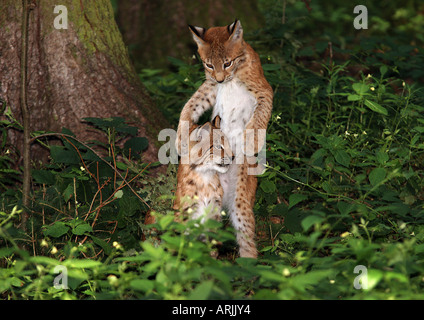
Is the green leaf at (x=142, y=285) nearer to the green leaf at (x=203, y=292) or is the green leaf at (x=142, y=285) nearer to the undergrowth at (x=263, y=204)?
the undergrowth at (x=263, y=204)

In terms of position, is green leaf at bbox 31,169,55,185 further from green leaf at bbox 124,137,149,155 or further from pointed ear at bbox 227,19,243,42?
pointed ear at bbox 227,19,243,42

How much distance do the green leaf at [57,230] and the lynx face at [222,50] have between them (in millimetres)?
1885

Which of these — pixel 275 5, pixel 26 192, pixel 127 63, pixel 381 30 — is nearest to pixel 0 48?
pixel 127 63

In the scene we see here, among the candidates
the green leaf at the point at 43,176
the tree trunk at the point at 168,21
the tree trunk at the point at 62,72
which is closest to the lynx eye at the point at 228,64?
the tree trunk at the point at 62,72

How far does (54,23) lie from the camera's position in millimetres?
5570

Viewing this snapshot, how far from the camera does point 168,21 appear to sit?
9.58m

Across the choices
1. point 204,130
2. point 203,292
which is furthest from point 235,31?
point 203,292

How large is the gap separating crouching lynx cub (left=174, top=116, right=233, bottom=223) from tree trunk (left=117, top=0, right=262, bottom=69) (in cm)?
438

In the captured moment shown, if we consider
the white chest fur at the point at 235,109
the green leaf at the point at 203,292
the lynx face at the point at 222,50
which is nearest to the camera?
the green leaf at the point at 203,292

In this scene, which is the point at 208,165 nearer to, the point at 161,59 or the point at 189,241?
the point at 189,241

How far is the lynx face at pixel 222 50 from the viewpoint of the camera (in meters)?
4.98

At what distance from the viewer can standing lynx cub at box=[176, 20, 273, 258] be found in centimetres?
485

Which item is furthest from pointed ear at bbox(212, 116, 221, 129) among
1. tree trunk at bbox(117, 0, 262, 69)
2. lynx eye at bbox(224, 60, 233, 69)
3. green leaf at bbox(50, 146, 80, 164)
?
tree trunk at bbox(117, 0, 262, 69)
